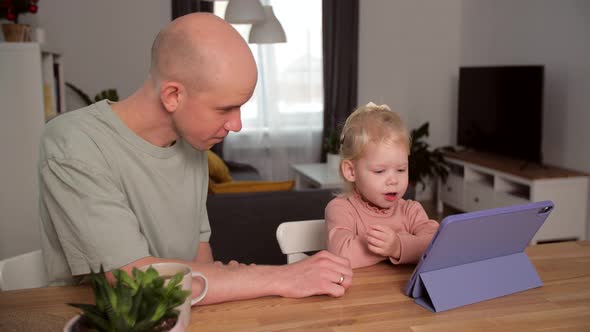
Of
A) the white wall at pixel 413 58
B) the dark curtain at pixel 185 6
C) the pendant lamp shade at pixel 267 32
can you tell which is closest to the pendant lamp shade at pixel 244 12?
the pendant lamp shade at pixel 267 32

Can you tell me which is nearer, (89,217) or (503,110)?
(89,217)

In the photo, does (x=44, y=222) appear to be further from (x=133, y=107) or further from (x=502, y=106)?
(x=502, y=106)

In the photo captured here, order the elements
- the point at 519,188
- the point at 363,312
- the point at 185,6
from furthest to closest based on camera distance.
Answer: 1. the point at 185,6
2. the point at 519,188
3. the point at 363,312

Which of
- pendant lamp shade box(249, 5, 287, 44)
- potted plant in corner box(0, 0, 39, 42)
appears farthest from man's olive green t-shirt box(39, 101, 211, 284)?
pendant lamp shade box(249, 5, 287, 44)

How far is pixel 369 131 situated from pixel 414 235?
0.90 feet

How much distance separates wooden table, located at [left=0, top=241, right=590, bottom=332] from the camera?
1.02 m

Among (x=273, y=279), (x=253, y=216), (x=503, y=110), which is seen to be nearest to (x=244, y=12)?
(x=253, y=216)

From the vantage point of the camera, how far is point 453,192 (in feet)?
18.5

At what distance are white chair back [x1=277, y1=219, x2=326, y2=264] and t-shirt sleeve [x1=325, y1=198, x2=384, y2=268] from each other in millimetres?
166

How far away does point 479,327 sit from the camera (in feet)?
3.34

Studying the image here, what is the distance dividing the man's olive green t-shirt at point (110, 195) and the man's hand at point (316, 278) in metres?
0.28

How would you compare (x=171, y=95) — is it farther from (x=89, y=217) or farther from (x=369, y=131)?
(x=369, y=131)

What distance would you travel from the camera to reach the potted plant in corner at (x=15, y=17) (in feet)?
11.8

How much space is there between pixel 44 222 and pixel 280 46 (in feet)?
15.7
